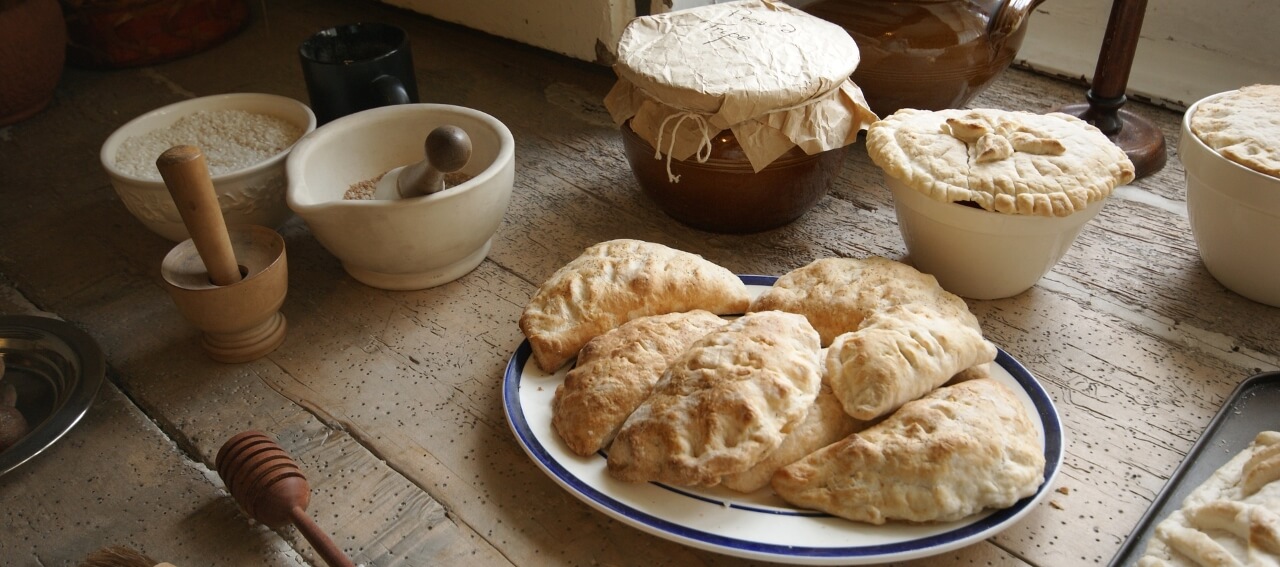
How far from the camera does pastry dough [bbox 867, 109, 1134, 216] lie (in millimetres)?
1060

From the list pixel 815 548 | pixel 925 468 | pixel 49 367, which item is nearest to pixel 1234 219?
pixel 925 468

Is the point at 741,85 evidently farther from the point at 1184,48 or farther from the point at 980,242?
the point at 1184,48

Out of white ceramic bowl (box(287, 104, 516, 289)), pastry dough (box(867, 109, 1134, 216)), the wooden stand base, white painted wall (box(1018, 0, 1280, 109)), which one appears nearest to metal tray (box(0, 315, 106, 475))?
white ceramic bowl (box(287, 104, 516, 289))

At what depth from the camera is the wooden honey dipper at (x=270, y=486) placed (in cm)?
87

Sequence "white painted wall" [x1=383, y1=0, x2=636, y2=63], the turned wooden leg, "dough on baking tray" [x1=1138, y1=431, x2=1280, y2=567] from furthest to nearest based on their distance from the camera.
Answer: "white painted wall" [x1=383, y1=0, x2=636, y2=63], the turned wooden leg, "dough on baking tray" [x1=1138, y1=431, x2=1280, y2=567]

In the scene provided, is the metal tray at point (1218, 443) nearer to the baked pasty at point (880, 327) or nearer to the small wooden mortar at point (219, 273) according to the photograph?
the baked pasty at point (880, 327)

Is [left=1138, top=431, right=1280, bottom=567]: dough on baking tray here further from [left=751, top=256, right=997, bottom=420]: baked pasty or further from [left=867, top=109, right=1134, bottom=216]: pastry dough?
[left=867, top=109, right=1134, bottom=216]: pastry dough

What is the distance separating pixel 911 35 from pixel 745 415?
2.83 feet

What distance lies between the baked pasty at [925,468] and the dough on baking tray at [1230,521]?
5.1 inches

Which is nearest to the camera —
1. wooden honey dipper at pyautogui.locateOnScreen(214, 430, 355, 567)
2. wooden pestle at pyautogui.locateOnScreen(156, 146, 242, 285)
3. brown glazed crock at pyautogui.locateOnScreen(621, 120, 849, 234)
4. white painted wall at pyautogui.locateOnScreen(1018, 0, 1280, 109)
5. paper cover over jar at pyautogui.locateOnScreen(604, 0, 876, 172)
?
wooden honey dipper at pyautogui.locateOnScreen(214, 430, 355, 567)

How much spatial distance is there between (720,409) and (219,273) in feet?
2.17

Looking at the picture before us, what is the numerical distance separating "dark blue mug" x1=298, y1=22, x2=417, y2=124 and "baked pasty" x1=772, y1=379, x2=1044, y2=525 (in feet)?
3.05

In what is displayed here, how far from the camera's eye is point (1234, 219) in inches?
44.4

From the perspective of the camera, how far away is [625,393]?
3.08ft
